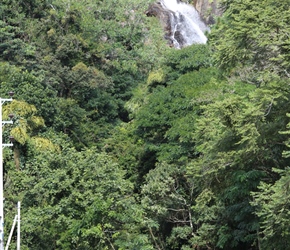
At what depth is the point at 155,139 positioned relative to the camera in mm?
23844

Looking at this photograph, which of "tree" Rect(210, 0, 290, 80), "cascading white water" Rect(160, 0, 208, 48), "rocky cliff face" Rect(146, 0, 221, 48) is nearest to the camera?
"tree" Rect(210, 0, 290, 80)

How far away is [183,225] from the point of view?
19.4 m

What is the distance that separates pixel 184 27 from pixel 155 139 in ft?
58.6

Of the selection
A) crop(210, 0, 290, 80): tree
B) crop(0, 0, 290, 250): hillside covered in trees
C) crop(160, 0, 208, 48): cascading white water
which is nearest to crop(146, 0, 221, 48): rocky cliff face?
crop(160, 0, 208, 48): cascading white water

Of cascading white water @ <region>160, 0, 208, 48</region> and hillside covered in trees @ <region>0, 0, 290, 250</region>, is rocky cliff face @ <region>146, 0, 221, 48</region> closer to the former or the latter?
cascading white water @ <region>160, 0, 208, 48</region>

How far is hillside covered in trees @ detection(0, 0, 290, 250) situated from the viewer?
13.7m

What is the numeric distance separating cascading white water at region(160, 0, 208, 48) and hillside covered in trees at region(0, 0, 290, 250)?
7336 millimetres

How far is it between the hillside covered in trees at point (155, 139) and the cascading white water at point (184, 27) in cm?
734

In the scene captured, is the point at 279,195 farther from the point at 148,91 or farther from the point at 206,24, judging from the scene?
the point at 206,24

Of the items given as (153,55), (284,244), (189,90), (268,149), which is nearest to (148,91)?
(189,90)

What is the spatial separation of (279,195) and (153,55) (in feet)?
76.5

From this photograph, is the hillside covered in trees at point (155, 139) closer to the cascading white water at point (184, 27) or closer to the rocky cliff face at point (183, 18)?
the cascading white water at point (184, 27)

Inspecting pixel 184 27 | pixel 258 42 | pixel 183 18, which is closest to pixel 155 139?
pixel 258 42

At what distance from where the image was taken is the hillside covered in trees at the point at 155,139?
1367 cm
